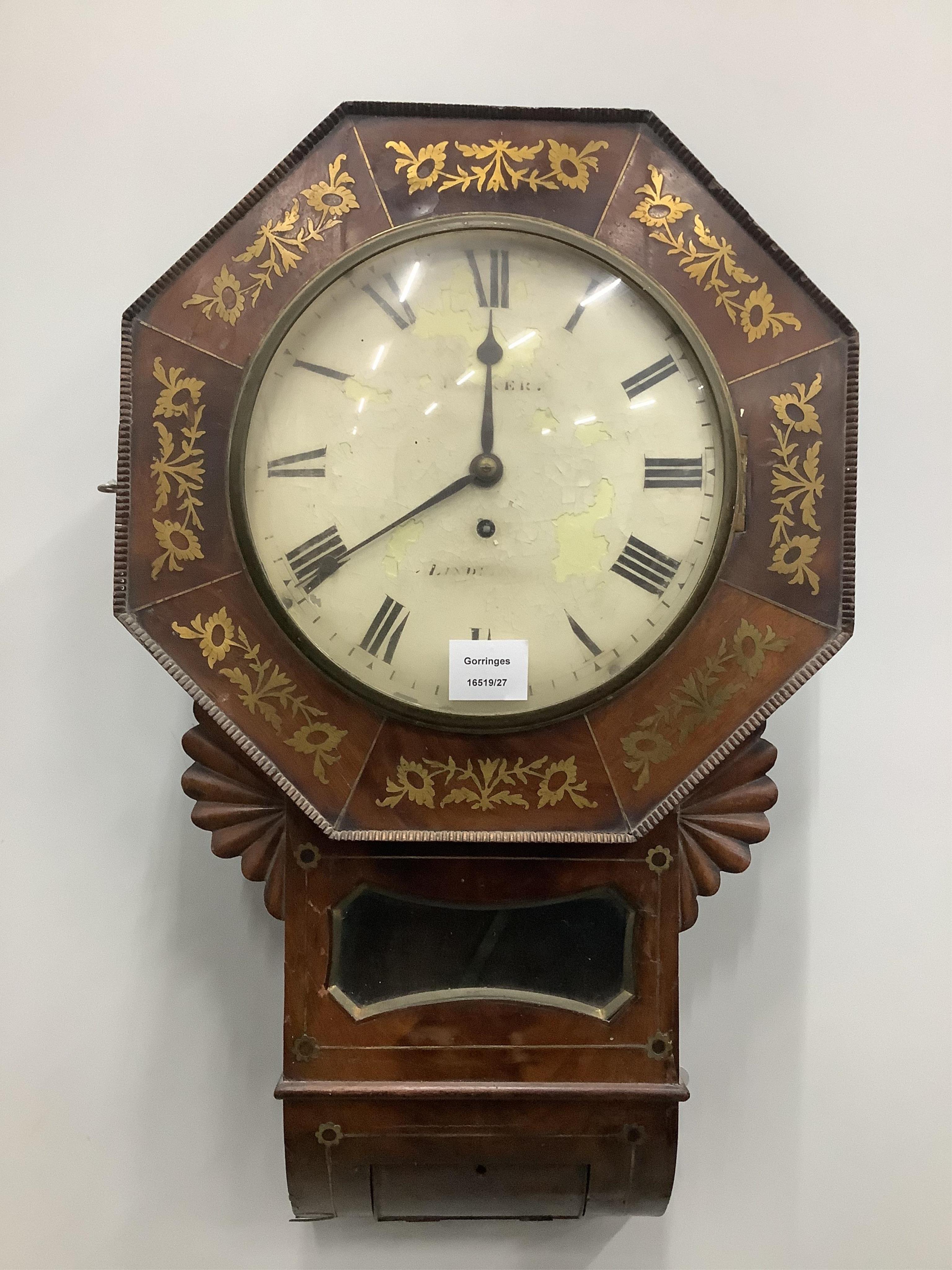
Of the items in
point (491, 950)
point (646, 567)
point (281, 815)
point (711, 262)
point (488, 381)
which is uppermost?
point (711, 262)

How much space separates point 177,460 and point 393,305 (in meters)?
0.24

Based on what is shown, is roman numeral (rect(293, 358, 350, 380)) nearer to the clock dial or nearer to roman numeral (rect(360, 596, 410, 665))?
the clock dial

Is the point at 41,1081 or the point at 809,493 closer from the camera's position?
the point at 809,493

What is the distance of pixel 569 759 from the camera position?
2.83 ft

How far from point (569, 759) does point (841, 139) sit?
2.65ft

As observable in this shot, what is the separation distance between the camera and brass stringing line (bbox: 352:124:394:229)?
2.80 feet

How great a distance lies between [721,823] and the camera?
913mm

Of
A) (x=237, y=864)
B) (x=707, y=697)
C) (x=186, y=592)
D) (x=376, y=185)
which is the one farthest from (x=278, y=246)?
(x=237, y=864)

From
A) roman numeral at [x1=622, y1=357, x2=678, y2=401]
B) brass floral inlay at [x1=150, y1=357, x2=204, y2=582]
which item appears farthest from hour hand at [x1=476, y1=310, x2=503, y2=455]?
brass floral inlay at [x1=150, y1=357, x2=204, y2=582]

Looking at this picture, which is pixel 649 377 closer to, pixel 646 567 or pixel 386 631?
pixel 646 567

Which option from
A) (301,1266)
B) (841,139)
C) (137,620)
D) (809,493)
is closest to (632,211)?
(809,493)

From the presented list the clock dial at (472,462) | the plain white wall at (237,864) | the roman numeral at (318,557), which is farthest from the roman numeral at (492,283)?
the plain white wall at (237,864)

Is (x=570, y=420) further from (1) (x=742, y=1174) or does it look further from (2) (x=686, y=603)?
(1) (x=742, y=1174)

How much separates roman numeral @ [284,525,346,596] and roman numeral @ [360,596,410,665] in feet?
0.19
